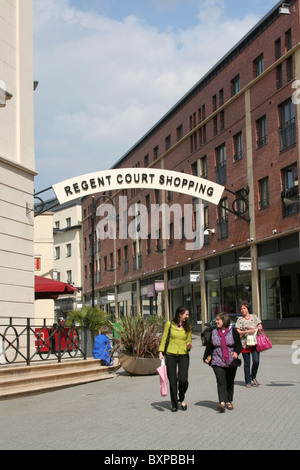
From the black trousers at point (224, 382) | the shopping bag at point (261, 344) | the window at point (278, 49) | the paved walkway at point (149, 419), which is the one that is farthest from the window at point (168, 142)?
the black trousers at point (224, 382)

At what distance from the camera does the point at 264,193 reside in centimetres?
3216

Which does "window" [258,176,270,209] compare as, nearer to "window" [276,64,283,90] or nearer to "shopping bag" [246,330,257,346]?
"window" [276,64,283,90]

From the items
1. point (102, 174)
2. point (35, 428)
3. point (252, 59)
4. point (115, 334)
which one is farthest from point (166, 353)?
point (252, 59)

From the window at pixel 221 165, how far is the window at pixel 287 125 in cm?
652

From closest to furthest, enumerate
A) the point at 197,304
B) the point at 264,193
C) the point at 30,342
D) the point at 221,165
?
the point at 30,342 < the point at 264,193 < the point at 221,165 < the point at 197,304

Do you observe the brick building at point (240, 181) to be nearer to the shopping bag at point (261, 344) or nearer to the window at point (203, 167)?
the window at point (203, 167)

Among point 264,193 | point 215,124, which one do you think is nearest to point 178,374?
point 264,193

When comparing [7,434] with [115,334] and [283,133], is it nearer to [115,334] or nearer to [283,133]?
[115,334]

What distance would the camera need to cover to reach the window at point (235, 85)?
35750 mm

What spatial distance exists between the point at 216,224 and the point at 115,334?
19.6 metres

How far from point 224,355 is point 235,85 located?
27.6m

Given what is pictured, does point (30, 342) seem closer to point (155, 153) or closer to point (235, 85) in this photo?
point (235, 85)

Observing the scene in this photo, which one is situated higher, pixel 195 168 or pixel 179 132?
pixel 179 132

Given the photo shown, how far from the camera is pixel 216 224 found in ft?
123
